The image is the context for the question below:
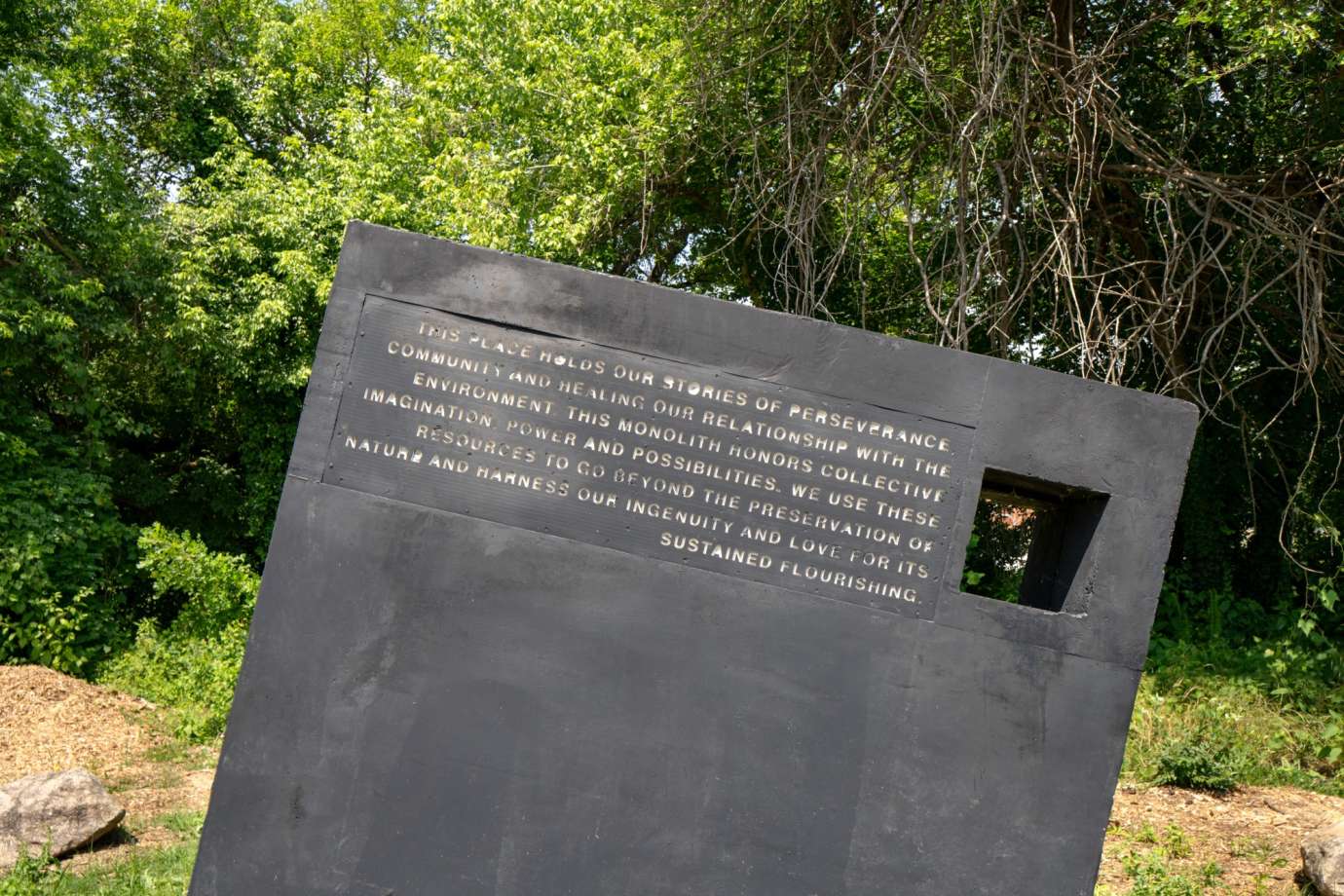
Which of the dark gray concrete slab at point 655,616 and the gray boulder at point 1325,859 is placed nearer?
the dark gray concrete slab at point 655,616

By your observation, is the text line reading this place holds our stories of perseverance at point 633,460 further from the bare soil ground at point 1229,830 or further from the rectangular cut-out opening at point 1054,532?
the bare soil ground at point 1229,830

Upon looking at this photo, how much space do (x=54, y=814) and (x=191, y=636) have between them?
7.44m

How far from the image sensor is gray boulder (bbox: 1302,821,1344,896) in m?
6.02

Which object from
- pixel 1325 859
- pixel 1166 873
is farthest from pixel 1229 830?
pixel 1325 859

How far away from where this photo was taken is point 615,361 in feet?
14.4

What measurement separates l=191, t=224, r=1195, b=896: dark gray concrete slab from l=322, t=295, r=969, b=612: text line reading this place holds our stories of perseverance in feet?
0.04

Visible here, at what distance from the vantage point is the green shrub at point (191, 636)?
11609 millimetres

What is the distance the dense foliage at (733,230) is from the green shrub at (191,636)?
0.04m

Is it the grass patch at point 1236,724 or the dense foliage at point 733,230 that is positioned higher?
the dense foliage at point 733,230

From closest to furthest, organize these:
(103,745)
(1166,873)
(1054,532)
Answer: (1054,532) → (1166,873) → (103,745)

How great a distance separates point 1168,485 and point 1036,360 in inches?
277

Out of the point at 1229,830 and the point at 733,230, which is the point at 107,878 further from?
the point at 733,230

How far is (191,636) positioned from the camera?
13297 mm

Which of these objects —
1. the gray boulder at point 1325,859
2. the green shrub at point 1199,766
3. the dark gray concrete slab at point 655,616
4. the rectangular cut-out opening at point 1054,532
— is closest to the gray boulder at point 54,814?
the dark gray concrete slab at point 655,616
